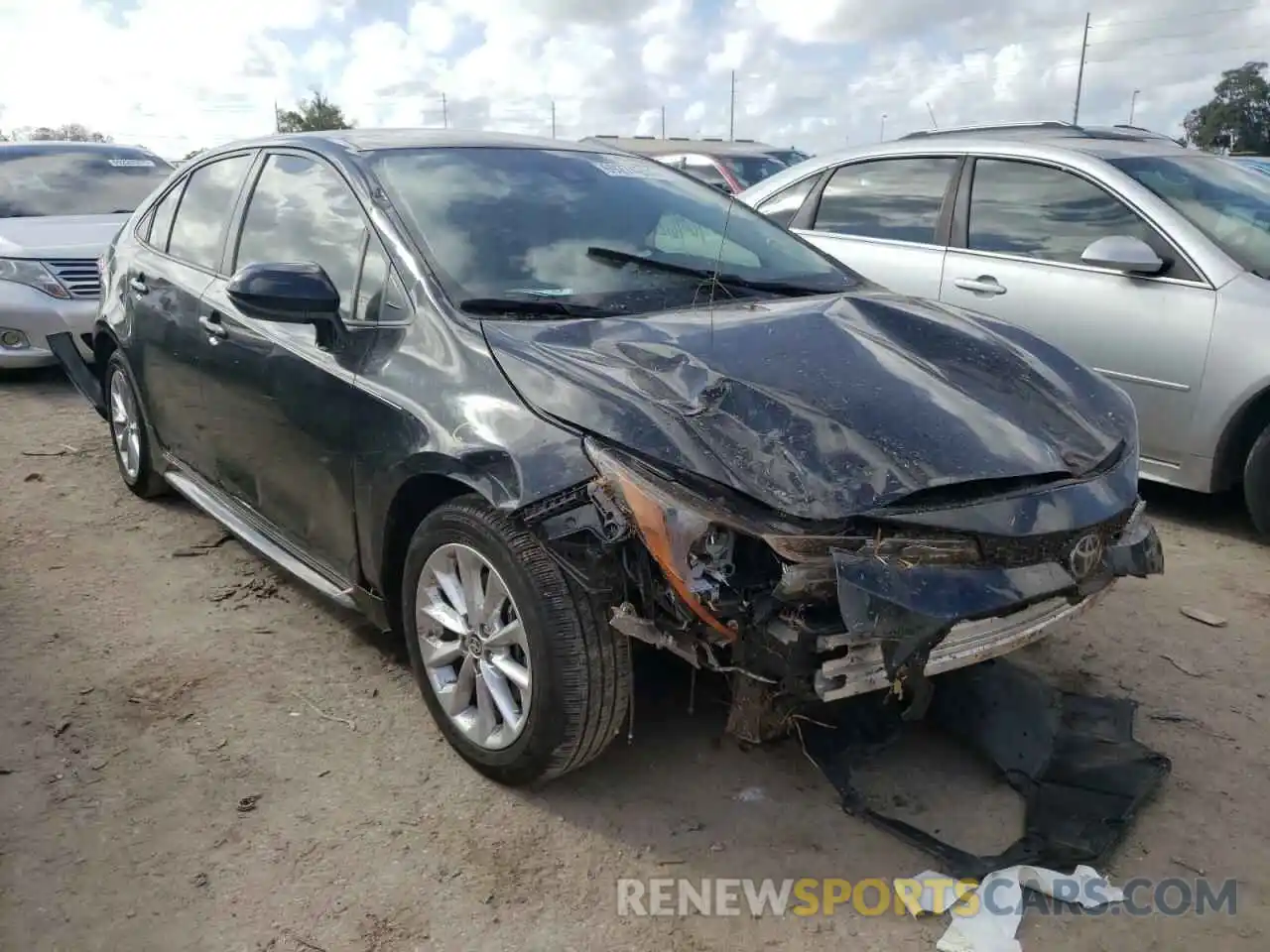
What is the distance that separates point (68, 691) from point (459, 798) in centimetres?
144

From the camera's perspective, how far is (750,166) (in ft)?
43.9

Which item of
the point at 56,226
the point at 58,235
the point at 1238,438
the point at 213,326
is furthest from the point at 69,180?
the point at 1238,438

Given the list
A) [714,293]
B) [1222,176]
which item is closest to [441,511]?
[714,293]

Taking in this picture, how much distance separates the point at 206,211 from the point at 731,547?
2.92 m

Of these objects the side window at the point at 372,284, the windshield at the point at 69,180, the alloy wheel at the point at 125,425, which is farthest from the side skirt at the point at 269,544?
the windshield at the point at 69,180

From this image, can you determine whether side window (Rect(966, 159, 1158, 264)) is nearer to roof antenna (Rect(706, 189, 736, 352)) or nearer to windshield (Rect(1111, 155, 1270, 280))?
windshield (Rect(1111, 155, 1270, 280))

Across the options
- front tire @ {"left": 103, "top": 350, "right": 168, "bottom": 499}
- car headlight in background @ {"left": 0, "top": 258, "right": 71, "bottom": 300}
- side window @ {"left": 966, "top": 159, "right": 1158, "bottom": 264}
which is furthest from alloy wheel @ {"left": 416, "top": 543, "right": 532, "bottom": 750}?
car headlight in background @ {"left": 0, "top": 258, "right": 71, "bottom": 300}

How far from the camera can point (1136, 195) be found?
185 inches

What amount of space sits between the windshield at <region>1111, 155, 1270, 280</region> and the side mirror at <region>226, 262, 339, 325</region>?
3.69 metres

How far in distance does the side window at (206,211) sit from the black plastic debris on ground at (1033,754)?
2.81m

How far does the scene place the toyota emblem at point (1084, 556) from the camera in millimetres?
2484

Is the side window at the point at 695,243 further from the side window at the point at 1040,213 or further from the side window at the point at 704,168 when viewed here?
the side window at the point at 704,168

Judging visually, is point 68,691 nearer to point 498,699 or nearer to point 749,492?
point 498,699

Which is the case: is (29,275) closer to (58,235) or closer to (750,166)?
(58,235)
